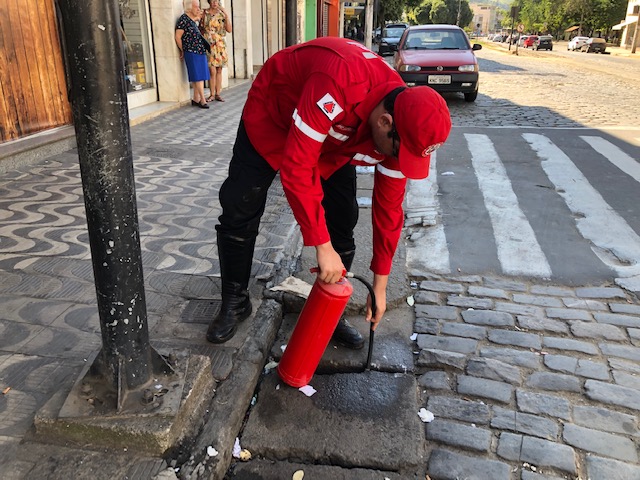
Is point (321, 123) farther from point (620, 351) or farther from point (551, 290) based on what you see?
point (551, 290)

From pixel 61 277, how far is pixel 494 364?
8.44 feet

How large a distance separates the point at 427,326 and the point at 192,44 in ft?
26.7

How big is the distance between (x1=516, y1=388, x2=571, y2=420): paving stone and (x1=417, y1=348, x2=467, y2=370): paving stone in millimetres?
328

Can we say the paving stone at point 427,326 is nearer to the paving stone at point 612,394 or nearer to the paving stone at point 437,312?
the paving stone at point 437,312

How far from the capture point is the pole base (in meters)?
2.01

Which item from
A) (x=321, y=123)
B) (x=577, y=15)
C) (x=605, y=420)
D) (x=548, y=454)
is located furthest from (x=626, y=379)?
(x=577, y=15)

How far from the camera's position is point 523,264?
402 centimetres

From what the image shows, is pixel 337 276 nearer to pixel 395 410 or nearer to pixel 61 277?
pixel 395 410

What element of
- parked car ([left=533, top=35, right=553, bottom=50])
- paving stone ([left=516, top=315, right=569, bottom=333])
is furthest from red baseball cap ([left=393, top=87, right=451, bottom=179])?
parked car ([left=533, top=35, right=553, bottom=50])

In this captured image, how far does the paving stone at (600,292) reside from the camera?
3553mm

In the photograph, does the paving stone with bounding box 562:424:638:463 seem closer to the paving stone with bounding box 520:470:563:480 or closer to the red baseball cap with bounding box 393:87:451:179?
the paving stone with bounding box 520:470:563:480

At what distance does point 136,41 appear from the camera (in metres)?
9.52

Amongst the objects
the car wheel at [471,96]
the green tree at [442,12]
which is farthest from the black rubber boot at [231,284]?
the green tree at [442,12]

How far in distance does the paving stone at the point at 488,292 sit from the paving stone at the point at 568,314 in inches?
11.5
